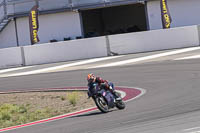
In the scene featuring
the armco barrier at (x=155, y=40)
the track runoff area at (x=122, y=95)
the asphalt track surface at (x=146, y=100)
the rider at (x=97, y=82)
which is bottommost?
the track runoff area at (x=122, y=95)

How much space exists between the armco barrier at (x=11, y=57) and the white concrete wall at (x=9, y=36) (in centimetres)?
1064

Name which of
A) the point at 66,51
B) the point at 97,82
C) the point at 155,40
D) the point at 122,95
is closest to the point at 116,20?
the point at 66,51

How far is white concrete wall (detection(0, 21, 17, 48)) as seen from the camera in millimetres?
41500

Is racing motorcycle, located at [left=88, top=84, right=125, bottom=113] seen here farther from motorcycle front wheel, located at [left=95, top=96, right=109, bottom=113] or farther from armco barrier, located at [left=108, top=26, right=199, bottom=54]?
armco barrier, located at [left=108, top=26, right=199, bottom=54]

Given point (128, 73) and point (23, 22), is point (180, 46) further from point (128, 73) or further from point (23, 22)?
point (23, 22)

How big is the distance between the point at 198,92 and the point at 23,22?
29362mm

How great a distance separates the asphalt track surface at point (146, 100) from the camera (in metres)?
9.64

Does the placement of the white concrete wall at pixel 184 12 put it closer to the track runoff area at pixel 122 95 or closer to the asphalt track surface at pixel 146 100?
the asphalt track surface at pixel 146 100

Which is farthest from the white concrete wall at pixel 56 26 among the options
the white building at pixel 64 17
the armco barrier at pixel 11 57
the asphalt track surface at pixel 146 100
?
the asphalt track surface at pixel 146 100

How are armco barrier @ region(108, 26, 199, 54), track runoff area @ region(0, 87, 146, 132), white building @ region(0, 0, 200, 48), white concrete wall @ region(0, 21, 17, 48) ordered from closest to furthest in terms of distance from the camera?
track runoff area @ region(0, 87, 146, 132), armco barrier @ region(108, 26, 199, 54), white building @ region(0, 0, 200, 48), white concrete wall @ region(0, 21, 17, 48)

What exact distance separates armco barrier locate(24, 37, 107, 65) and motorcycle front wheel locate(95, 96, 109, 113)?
16.7 meters

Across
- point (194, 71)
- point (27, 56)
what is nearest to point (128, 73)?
point (194, 71)

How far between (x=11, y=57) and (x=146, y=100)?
719 inches

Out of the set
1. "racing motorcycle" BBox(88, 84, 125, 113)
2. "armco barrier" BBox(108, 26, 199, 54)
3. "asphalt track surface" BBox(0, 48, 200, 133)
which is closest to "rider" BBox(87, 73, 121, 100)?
"racing motorcycle" BBox(88, 84, 125, 113)
